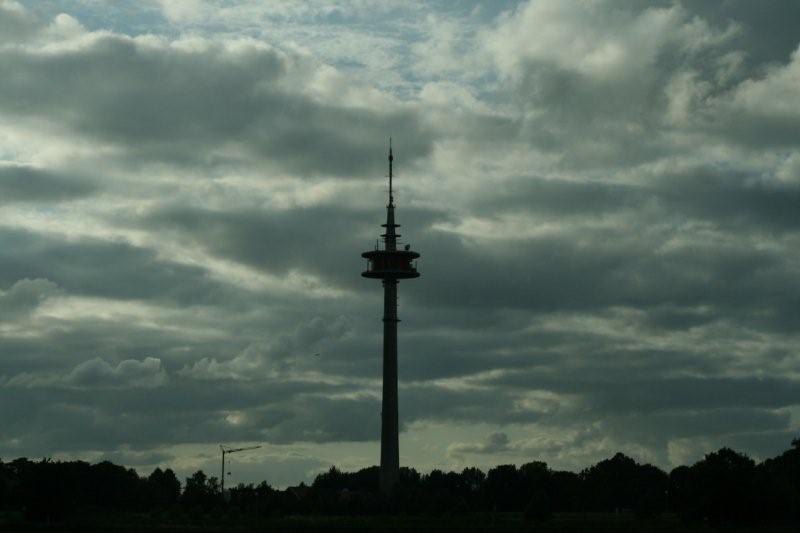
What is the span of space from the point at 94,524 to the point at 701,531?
75394 millimetres

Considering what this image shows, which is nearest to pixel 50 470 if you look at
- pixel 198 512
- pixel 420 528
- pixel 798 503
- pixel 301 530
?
pixel 198 512

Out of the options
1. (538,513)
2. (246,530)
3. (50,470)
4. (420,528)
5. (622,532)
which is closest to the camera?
(622,532)

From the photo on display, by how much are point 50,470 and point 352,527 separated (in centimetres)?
4850

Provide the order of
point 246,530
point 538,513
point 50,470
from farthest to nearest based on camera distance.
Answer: point 538,513 → point 50,470 → point 246,530

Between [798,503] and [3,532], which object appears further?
[798,503]

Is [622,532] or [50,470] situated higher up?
[50,470]

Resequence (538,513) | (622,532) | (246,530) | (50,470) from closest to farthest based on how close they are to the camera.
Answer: (622,532) < (246,530) < (50,470) < (538,513)

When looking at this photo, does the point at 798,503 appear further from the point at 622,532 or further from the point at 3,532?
the point at 3,532

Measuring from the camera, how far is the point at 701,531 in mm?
131000

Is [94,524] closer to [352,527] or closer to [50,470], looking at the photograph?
[50,470]

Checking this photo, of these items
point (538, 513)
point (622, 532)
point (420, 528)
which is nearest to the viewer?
point (622, 532)

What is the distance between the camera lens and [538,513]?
192 m

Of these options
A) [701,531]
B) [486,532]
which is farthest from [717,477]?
[486,532]

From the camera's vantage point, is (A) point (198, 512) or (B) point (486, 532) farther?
(A) point (198, 512)
